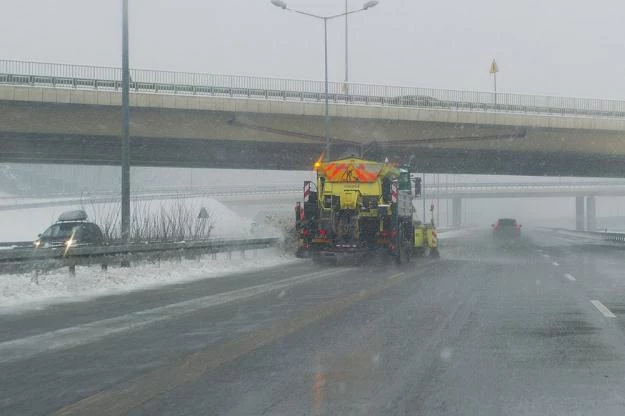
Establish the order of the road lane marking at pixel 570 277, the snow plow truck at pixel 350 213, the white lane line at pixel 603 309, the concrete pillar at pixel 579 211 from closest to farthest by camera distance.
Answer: the white lane line at pixel 603 309 < the road lane marking at pixel 570 277 < the snow plow truck at pixel 350 213 < the concrete pillar at pixel 579 211

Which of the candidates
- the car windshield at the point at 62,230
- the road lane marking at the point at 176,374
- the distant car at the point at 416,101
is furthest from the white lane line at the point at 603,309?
the distant car at the point at 416,101

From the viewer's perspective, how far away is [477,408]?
5891 millimetres

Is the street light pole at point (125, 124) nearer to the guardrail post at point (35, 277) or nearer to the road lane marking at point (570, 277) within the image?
the guardrail post at point (35, 277)

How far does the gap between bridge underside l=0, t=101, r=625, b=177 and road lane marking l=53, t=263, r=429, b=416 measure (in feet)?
83.2

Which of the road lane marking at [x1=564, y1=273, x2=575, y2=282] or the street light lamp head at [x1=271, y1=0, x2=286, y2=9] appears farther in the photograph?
the street light lamp head at [x1=271, y1=0, x2=286, y2=9]

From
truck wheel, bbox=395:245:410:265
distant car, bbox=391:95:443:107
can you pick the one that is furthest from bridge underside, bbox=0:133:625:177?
truck wheel, bbox=395:245:410:265

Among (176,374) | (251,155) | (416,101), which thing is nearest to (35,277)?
(176,374)

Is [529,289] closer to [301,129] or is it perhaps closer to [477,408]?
[477,408]

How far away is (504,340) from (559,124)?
113ft

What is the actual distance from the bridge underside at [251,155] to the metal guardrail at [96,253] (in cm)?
1431

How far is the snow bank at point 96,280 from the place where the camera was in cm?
1415

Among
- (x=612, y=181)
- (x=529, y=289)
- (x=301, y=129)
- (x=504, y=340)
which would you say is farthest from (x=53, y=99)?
(x=612, y=181)

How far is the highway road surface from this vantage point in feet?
19.9

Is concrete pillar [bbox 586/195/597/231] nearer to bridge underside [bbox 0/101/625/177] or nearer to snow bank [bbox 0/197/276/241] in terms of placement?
snow bank [bbox 0/197/276/241]
